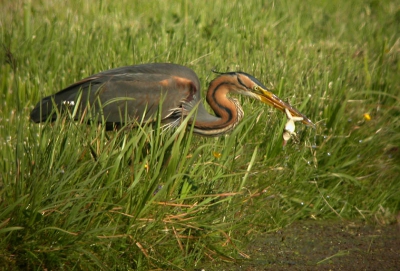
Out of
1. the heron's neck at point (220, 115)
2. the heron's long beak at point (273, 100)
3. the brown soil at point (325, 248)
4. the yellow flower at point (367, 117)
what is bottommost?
the brown soil at point (325, 248)

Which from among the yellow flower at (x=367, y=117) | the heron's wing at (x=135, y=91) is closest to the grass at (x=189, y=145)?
the yellow flower at (x=367, y=117)

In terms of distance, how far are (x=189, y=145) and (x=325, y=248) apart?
1.28 m

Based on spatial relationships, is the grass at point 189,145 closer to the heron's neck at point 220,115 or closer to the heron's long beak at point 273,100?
the heron's neck at point 220,115

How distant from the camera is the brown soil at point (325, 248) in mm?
4406

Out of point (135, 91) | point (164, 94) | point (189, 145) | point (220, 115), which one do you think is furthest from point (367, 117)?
point (189, 145)

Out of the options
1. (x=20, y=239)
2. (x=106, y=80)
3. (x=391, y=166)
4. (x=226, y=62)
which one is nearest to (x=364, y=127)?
(x=391, y=166)

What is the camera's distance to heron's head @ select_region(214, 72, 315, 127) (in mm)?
5008

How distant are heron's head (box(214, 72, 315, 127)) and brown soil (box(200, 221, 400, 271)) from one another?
780 mm

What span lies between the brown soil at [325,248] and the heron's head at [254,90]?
0.78 m

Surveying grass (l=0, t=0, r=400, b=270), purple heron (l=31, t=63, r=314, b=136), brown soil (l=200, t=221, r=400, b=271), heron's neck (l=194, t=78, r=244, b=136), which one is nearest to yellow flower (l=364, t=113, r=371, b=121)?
grass (l=0, t=0, r=400, b=270)

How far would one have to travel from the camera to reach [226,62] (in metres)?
5.99

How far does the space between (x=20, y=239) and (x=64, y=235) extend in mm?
226

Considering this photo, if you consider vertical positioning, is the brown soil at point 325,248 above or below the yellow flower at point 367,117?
below

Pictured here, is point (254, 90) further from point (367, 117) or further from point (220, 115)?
point (367, 117)
